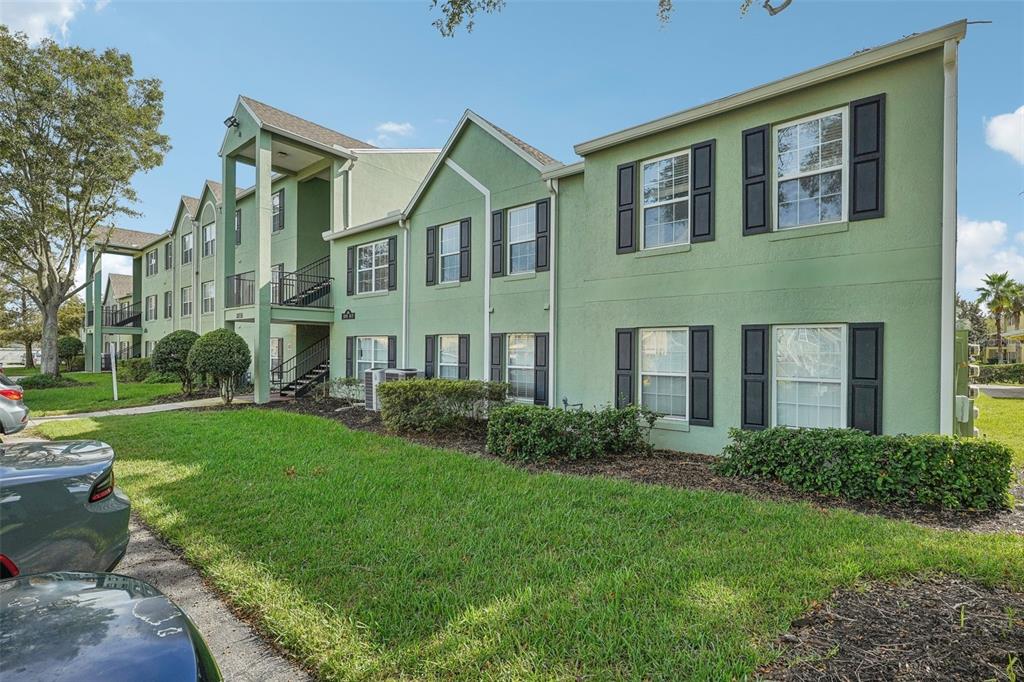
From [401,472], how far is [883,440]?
616cm

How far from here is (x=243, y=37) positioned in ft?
31.1

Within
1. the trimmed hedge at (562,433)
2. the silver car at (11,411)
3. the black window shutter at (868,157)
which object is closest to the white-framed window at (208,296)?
the silver car at (11,411)

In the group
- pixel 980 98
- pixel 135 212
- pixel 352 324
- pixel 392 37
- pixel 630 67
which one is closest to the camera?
pixel 980 98

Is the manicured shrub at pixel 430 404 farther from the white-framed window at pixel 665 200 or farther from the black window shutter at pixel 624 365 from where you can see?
the white-framed window at pixel 665 200

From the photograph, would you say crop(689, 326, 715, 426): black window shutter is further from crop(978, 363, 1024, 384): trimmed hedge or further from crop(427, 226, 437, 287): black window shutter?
crop(978, 363, 1024, 384): trimmed hedge

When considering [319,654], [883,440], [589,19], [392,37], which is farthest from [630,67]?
[319,654]

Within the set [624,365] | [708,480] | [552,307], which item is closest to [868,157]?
[624,365]

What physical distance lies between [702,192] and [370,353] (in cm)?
1116

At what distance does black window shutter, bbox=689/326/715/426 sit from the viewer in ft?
28.2

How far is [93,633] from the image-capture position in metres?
1.81

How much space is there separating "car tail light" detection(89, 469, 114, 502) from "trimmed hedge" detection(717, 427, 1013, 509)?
699 centimetres

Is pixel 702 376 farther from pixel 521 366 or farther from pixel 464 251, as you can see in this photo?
pixel 464 251

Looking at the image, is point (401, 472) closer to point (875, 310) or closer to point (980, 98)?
point (875, 310)

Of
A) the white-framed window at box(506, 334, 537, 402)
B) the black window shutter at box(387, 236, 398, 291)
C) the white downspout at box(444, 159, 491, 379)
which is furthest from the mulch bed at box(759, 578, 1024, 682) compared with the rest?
the black window shutter at box(387, 236, 398, 291)
